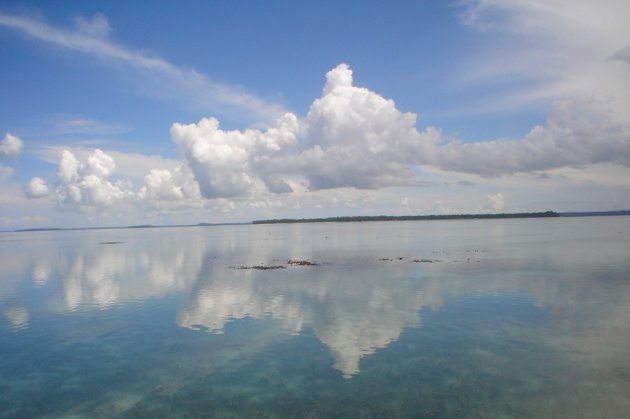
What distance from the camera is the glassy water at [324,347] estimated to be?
18016 mm

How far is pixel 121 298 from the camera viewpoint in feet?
139

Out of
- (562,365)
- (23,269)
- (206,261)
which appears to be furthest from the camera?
(206,261)

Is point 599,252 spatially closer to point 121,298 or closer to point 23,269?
point 121,298

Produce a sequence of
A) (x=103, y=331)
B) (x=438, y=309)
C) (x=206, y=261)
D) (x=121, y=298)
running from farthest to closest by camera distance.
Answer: (x=206, y=261) → (x=121, y=298) → (x=438, y=309) → (x=103, y=331)

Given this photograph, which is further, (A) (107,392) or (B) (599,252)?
(B) (599,252)

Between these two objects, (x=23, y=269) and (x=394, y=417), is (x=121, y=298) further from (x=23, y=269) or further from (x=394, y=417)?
(x=23, y=269)

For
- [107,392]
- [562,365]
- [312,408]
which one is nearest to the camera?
[312,408]

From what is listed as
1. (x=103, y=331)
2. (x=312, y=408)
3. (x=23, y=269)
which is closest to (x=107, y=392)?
(x=312, y=408)

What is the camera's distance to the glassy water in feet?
59.1

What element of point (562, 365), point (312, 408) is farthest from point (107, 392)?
point (562, 365)

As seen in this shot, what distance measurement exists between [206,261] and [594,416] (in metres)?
66.8

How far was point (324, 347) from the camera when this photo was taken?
25.2m

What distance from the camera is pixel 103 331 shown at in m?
30.3

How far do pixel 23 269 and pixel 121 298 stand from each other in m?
40.8
